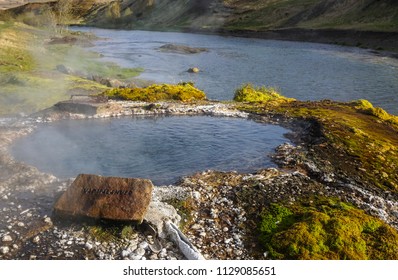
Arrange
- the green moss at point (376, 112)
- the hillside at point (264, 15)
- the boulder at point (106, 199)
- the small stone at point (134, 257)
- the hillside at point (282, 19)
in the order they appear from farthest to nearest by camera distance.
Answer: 1. the hillside at point (264, 15)
2. the hillside at point (282, 19)
3. the green moss at point (376, 112)
4. the boulder at point (106, 199)
5. the small stone at point (134, 257)

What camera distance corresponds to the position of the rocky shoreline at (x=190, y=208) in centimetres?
1164

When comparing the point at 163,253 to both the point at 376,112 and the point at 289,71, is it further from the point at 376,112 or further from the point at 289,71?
the point at 289,71

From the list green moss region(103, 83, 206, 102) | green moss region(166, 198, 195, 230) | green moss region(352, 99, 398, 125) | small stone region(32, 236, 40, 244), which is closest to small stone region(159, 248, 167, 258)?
green moss region(166, 198, 195, 230)

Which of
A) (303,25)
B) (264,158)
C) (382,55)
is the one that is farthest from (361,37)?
(264,158)

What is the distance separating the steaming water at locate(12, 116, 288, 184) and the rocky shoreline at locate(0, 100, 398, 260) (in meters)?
0.96

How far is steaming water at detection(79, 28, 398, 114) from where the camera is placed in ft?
145

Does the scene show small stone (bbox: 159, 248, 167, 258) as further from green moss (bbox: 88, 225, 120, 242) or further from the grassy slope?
the grassy slope

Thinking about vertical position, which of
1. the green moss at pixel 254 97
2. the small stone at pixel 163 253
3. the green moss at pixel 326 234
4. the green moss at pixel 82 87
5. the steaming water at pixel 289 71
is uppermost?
the green moss at pixel 326 234

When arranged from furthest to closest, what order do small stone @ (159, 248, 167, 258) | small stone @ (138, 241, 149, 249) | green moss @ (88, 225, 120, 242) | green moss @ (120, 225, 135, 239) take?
green moss @ (120, 225, 135, 239) < green moss @ (88, 225, 120, 242) < small stone @ (138, 241, 149, 249) < small stone @ (159, 248, 167, 258)

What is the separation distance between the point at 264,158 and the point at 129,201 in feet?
26.2

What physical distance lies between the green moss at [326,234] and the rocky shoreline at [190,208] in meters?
0.59

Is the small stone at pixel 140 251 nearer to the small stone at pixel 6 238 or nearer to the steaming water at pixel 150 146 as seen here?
the small stone at pixel 6 238

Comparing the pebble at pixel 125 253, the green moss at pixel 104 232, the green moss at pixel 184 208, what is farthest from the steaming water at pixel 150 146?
the pebble at pixel 125 253

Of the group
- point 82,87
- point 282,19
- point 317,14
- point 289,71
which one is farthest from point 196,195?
point 282,19
